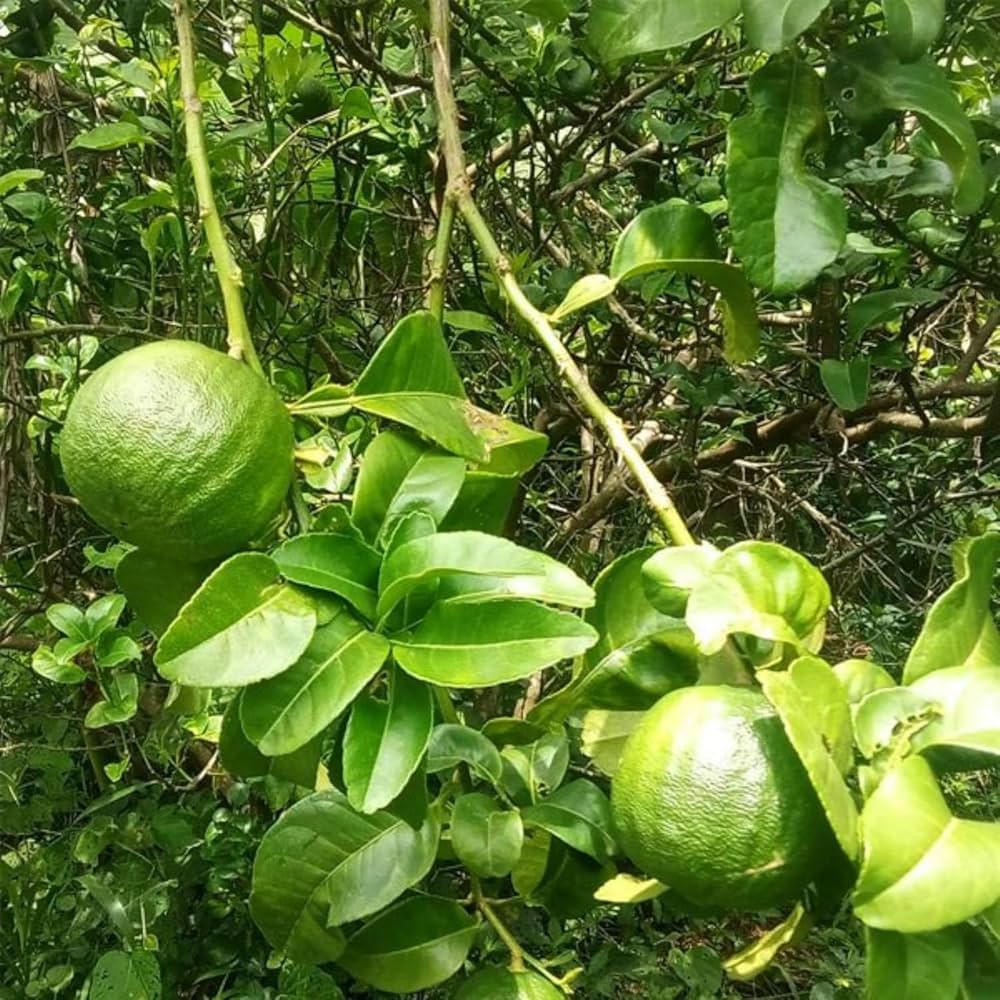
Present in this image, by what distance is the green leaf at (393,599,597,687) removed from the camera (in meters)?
0.45

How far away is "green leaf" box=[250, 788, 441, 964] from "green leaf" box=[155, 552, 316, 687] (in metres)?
0.20

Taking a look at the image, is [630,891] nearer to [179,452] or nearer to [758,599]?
[758,599]

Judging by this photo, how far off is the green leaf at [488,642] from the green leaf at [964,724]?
0.14m

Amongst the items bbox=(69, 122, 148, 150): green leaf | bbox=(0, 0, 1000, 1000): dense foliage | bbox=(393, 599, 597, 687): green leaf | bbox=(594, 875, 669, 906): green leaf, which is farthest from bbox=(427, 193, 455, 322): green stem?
bbox=(69, 122, 148, 150): green leaf

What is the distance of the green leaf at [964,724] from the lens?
0.43 m

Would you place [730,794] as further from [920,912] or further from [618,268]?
[618,268]

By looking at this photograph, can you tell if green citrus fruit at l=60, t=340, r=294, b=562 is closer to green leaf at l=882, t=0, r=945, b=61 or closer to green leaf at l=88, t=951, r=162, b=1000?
green leaf at l=882, t=0, r=945, b=61

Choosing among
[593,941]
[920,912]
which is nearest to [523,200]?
[593,941]

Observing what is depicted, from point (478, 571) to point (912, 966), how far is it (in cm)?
22

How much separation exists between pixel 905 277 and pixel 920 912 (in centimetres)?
116

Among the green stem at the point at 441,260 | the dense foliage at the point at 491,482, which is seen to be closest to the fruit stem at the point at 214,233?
the dense foliage at the point at 491,482

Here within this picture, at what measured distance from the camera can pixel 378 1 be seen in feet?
3.94

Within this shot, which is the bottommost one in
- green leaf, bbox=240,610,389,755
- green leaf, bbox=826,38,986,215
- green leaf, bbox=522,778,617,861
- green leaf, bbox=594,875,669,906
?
green leaf, bbox=522,778,617,861

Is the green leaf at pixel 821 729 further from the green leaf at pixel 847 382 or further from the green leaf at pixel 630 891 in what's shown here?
the green leaf at pixel 847 382
